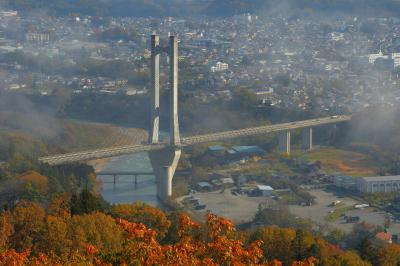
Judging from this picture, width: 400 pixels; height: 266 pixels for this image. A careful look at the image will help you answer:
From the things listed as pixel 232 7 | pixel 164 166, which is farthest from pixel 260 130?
pixel 232 7

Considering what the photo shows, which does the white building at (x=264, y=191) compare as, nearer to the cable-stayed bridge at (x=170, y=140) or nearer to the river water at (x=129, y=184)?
the cable-stayed bridge at (x=170, y=140)

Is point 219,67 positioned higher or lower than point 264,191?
higher

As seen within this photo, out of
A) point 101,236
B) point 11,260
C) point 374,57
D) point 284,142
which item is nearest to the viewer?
point 11,260

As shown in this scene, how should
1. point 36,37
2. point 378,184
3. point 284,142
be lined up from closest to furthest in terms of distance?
point 378,184 → point 284,142 → point 36,37

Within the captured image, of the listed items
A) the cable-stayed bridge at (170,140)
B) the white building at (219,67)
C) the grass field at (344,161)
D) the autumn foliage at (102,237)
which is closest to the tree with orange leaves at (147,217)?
the autumn foliage at (102,237)

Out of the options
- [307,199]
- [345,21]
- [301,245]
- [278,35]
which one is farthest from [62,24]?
[301,245]

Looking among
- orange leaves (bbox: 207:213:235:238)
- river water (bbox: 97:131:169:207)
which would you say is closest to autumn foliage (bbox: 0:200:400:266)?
orange leaves (bbox: 207:213:235:238)

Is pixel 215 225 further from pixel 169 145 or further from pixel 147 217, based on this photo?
pixel 169 145
